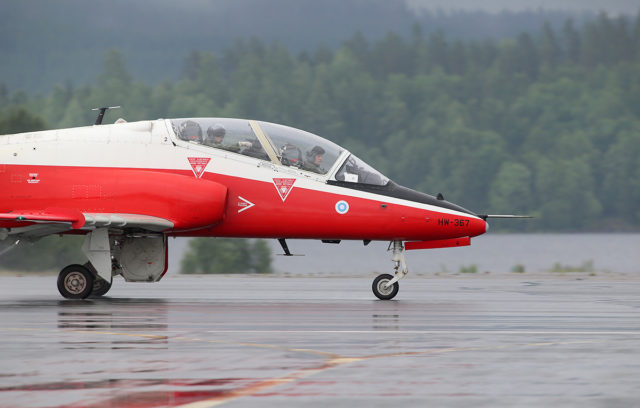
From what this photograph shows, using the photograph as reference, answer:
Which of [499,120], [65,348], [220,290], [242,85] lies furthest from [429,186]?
[65,348]

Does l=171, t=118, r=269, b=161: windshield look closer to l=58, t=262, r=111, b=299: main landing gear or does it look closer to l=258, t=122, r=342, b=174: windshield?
l=258, t=122, r=342, b=174: windshield

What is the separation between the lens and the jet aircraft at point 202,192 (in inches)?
677

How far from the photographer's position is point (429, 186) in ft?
443

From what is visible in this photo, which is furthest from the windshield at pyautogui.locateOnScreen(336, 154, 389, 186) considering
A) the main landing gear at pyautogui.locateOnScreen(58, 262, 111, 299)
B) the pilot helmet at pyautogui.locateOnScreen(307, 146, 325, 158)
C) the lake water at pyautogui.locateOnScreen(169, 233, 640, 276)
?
the lake water at pyautogui.locateOnScreen(169, 233, 640, 276)

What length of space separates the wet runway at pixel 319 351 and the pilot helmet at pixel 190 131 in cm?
265

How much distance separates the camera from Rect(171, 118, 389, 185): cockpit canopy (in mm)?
17625

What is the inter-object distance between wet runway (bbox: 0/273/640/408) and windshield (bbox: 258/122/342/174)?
2184mm

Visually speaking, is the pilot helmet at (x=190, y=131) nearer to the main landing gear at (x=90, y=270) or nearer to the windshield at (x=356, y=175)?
the main landing gear at (x=90, y=270)

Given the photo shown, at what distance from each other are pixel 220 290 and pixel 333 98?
149126 mm

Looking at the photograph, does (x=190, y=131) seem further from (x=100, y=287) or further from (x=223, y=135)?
(x=100, y=287)

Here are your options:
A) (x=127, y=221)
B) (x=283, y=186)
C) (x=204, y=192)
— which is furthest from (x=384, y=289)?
(x=127, y=221)

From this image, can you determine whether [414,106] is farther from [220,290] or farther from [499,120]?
[220,290]

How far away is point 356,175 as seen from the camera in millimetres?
17719

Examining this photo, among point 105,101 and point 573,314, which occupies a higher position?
point 105,101
